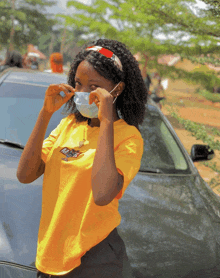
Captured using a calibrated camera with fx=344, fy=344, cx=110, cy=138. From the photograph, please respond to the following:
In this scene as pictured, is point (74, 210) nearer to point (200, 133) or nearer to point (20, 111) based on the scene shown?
point (20, 111)

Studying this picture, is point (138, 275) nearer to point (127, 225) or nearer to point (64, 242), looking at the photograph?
point (127, 225)

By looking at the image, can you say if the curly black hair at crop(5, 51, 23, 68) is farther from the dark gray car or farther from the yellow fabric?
the yellow fabric

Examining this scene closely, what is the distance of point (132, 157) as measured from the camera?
1271 mm

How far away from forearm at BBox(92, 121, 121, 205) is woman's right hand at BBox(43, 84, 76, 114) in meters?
0.30

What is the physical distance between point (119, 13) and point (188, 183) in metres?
9.13

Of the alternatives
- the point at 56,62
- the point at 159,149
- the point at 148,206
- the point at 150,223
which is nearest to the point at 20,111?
the point at 159,149

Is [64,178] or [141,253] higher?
[64,178]

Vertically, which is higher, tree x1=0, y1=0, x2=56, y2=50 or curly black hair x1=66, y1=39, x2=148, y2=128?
curly black hair x1=66, y1=39, x2=148, y2=128

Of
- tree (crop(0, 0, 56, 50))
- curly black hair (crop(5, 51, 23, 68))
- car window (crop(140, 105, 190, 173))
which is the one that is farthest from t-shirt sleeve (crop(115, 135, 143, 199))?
tree (crop(0, 0, 56, 50))

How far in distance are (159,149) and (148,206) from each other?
89 cm

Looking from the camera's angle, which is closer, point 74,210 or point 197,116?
point 74,210

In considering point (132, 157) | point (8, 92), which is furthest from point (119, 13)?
point (132, 157)

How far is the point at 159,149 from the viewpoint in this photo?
2.98 m

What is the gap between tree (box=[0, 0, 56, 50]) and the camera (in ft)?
76.1
